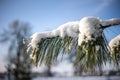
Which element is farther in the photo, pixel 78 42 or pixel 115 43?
pixel 115 43

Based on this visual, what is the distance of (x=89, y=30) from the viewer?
42 cm

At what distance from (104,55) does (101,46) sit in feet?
0.19

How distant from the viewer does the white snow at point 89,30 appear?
0.41 metres

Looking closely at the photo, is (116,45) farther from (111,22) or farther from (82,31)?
(82,31)

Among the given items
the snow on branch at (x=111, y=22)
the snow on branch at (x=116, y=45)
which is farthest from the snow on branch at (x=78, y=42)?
the snow on branch at (x=116, y=45)

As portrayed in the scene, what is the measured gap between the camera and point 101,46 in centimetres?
49

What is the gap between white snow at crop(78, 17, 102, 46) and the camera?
415 millimetres

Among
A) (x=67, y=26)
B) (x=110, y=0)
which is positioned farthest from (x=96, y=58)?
(x=110, y=0)

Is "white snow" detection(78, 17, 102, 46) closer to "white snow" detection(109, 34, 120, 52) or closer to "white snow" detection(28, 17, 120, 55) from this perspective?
"white snow" detection(28, 17, 120, 55)

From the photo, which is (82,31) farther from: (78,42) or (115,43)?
(115,43)

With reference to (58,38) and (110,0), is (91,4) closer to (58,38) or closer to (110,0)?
(110,0)

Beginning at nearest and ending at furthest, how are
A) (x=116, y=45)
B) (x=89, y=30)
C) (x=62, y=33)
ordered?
(x=89, y=30) < (x=62, y=33) < (x=116, y=45)

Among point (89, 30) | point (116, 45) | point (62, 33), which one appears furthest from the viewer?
point (116, 45)

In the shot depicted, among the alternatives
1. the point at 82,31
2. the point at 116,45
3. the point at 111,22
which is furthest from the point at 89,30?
the point at 116,45
